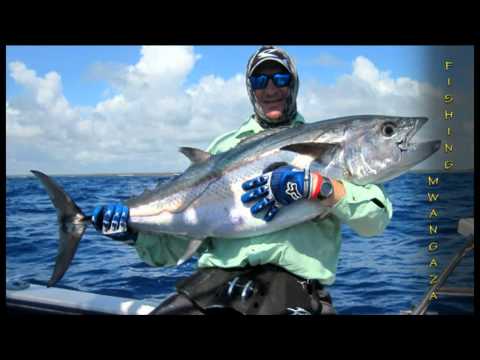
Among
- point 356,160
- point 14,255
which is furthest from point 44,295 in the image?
point 14,255

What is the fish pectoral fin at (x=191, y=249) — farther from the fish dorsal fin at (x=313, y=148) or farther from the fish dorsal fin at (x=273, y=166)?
the fish dorsal fin at (x=313, y=148)

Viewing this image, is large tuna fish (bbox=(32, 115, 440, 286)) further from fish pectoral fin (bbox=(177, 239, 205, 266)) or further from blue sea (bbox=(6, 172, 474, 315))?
blue sea (bbox=(6, 172, 474, 315))

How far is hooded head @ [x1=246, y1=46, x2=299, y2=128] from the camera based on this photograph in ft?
11.0

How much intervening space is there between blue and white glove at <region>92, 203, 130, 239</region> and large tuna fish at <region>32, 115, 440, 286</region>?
7 cm

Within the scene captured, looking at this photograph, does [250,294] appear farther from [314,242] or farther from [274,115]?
[274,115]

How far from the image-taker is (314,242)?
118 inches

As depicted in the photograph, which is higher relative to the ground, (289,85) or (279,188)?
(289,85)

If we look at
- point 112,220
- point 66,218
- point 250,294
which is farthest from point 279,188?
point 66,218

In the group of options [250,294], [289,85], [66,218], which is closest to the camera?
[250,294]

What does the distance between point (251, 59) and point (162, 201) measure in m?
1.27

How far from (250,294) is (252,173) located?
0.83 meters

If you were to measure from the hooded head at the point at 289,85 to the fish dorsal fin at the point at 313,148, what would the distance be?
1.42 feet
